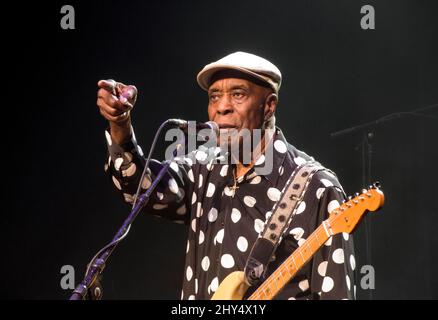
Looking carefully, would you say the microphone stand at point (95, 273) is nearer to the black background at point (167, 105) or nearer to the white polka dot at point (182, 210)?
the white polka dot at point (182, 210)

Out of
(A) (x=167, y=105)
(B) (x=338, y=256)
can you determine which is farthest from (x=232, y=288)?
(A) (x=167, y=105)

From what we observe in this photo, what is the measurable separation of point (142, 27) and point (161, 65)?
26cm

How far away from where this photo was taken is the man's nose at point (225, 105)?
2459mm

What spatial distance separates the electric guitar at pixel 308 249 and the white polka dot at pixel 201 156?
25.1 inches

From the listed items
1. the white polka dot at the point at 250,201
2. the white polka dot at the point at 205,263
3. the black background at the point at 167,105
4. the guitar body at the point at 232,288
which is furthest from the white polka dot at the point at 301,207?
the black background at the point at 167,105

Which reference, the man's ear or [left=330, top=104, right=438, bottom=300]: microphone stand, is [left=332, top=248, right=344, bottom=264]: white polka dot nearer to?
the man's ear

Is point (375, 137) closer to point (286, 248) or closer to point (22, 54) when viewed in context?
point (286, 248)

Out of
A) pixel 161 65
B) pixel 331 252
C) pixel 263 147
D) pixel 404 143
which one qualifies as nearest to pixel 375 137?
pixel 404 143

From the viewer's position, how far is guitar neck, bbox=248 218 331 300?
83.1 inches

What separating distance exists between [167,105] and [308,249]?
199cm

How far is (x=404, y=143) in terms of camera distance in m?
4.18

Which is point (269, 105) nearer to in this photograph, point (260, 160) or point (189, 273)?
point (260, 160)

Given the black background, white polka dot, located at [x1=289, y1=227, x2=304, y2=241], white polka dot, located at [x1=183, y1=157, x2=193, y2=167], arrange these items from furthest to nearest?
the black background, white polka dot, located at [x1=183, y1=157, x2=193, y2=167], white polka dot, located at [x1=289, y1=227, x2=304, y2=241]

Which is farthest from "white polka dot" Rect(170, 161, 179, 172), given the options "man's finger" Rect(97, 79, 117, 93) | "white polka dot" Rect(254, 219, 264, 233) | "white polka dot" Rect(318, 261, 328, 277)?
"white polka dot" Rect(318, 261, 328, 277)
